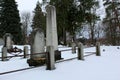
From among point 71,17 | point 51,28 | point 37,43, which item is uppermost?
point 71,17

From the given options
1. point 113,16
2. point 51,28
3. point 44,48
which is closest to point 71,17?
point 113,16

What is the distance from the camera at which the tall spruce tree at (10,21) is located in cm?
4388

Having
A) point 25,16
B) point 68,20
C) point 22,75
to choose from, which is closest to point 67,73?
point 22,75

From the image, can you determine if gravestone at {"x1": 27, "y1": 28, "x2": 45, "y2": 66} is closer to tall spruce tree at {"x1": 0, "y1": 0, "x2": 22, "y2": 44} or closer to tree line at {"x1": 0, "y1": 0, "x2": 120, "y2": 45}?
tree line at {"x1": 0, "y1": 0, "x2": 120, "y2": 45}

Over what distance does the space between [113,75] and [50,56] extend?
298 cm

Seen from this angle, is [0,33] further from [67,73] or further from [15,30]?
[67,73]

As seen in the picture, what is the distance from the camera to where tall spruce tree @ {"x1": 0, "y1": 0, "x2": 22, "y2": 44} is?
4388 centimetres

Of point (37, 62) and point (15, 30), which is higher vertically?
point (15, 30)

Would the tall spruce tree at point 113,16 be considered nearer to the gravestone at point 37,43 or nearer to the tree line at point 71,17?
the tree line at point 71,17

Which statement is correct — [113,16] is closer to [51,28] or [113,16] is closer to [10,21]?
[10,21]

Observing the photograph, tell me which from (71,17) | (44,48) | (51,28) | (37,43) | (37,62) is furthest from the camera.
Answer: (71,17)

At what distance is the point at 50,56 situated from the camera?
34.5 ft

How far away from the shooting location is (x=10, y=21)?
44.6 m

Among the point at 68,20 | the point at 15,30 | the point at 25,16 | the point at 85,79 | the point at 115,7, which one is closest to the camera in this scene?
the point at 85,79
